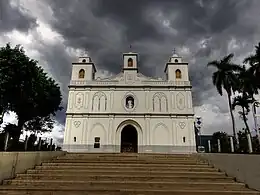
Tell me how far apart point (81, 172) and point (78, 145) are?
15.4 meters

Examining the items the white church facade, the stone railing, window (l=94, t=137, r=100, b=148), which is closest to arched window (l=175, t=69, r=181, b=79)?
the white church facade

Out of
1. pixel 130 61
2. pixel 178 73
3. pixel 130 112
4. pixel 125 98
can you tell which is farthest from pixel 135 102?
pixel 178 73

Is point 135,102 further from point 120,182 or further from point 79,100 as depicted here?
point 120,182

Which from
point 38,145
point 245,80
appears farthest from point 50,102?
point 245,80

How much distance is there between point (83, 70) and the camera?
82.2 feet

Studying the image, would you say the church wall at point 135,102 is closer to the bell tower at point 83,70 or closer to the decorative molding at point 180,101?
the decorative molding at point 180,101

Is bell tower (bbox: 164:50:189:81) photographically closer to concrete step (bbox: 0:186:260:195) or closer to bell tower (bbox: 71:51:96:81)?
bell tower (bbox: 71:51:96:81)

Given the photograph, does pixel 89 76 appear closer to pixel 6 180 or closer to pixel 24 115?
pixel 24 115

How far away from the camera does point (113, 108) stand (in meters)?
22.8

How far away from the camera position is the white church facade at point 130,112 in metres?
A: 21.4

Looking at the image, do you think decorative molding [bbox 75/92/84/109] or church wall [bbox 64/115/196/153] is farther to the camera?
decorative molding [bbox 75/92/84/109]

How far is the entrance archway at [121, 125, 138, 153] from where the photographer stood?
22486 millimetres

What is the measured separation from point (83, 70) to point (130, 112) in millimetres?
7614

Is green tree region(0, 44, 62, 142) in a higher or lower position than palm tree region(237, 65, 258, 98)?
lower
